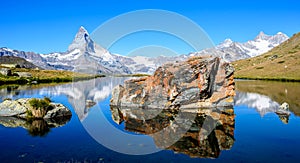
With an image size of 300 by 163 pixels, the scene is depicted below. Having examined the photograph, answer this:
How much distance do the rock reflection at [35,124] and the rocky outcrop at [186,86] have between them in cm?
1168

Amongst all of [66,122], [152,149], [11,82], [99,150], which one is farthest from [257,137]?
[11,82]

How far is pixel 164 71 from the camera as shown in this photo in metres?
37.9

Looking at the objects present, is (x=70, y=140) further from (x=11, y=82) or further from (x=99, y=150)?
(x=11, y=82)

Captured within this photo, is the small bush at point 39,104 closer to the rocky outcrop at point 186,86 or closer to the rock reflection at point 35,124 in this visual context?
the rock reflection at point 35,124

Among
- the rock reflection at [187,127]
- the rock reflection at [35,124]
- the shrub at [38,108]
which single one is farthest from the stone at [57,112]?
the rock reflection at [187,127]

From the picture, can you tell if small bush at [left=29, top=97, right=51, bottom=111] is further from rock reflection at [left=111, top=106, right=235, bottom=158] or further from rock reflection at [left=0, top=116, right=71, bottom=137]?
rock reflection at [left=111, top=106, right=235, bottom=158]

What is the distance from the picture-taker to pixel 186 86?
36.2 meters

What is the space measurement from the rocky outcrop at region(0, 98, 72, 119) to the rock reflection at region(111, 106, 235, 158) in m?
6.45

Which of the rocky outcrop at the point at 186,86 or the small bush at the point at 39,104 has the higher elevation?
the rocky outcrop at the point at 186,86

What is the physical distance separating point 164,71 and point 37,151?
74.0ft

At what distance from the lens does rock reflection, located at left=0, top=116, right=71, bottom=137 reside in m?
24.5

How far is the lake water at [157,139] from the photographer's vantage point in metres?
17.8

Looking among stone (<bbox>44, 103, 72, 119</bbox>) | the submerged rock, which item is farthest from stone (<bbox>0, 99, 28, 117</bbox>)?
the submerged rock

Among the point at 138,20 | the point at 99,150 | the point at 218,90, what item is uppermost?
the point at 138,20
